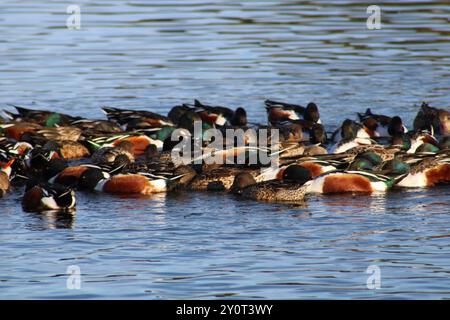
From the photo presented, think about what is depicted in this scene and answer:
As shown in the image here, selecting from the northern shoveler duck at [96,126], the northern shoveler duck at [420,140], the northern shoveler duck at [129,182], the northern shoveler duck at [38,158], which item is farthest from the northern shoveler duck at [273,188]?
the northern shoveler duck at [96,126]

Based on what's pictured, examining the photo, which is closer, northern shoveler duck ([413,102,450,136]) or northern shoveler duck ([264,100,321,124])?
northern shoveler duck ([413,102,450,136])

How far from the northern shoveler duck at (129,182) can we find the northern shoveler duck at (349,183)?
174 cm

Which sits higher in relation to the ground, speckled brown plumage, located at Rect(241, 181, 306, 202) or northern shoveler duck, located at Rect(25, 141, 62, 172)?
northern shoveler duck, located at Rect(25, 141, 62, 172)

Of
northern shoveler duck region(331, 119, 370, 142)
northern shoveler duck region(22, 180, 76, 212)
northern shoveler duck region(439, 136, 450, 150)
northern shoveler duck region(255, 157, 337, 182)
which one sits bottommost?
northern shoveler duck region(22, 180, 76, 212)

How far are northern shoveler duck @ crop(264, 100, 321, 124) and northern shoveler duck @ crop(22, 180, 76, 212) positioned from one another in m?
6.26

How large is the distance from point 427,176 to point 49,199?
4.70 m

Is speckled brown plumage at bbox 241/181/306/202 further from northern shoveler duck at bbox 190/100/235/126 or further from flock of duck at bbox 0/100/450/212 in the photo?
northern shoveler duck at bbox 190/100/235/126

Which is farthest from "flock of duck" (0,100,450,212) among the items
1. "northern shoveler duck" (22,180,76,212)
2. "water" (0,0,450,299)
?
"water" (0,0,450,299)

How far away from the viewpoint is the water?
11242mm

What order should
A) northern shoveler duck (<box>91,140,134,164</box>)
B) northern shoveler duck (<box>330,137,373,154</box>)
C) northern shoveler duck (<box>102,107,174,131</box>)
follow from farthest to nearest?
northern shoveler duck (<box>102,107,174,131</box>)
northern shoveler duck (<box>330,137,373,154</box>)
northern shoveler duck (<box>91,140,134,164</box>)

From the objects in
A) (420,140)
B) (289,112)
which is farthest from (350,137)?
(289,112)

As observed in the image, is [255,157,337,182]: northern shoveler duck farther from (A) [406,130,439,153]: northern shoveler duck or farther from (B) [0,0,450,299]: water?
(A) [406,130,439,153]: northern shoveler duck

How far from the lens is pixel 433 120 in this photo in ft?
62.7

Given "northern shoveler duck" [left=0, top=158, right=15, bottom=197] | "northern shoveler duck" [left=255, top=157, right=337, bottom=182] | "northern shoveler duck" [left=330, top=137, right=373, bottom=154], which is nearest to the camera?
"northern shoveler duck" [left=0, top=158, right=15, bottom=197]
